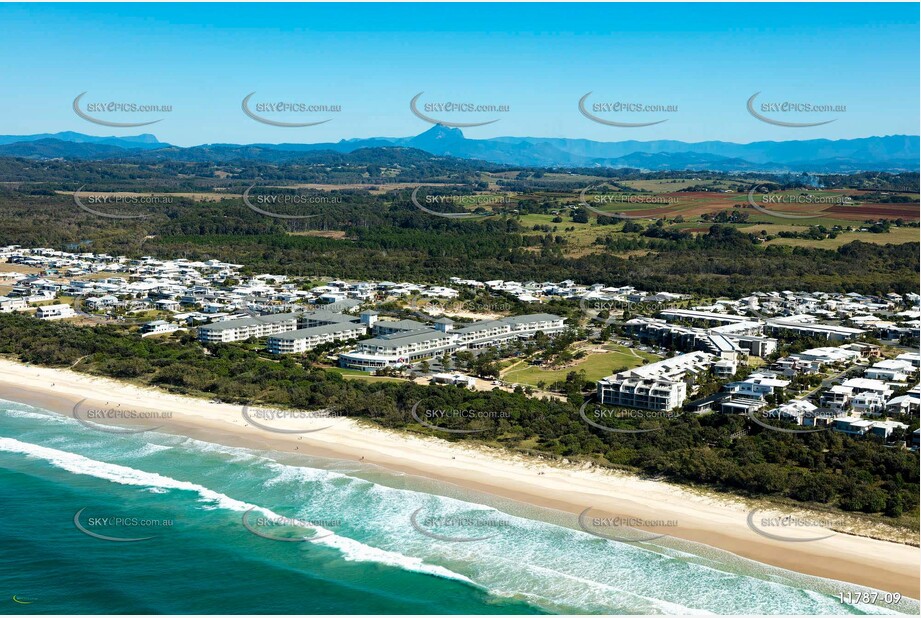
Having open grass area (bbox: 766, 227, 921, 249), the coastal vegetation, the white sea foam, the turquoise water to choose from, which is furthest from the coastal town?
open grass area (bbox: 766, 227, 921, 249)

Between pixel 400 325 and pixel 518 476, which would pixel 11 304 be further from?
pixel 518 476

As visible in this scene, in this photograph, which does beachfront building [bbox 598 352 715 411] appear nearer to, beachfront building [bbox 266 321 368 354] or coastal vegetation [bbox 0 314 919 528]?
coastal vegetation [bbox 0 314 919 528]

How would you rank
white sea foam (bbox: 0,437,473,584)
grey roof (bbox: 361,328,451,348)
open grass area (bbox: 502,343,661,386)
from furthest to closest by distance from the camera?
grey roof (bbox: 361,328,451,348)
open grass area (bbox: 502,343,661,386)
white sea foam (bbox: 0,437,473,584)

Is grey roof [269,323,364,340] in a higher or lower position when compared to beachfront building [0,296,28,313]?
lower

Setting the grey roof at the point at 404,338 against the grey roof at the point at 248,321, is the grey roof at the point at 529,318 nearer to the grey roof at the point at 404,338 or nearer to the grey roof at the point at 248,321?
the grey roof at the point at 404,338

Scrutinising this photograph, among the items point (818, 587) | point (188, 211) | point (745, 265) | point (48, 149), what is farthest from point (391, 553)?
point (48, 149)

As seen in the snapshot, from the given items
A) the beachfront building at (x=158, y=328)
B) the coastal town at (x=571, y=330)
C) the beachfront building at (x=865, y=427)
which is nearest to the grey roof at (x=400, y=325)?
the coastal town at (x=571, y=330)

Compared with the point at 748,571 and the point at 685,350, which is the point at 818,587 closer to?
the point at 748,571
